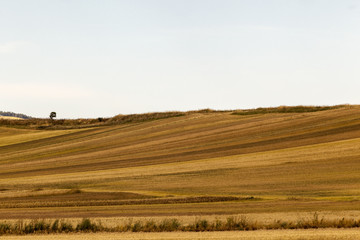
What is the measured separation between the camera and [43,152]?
4994 centimetres

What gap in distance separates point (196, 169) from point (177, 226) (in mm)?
16437

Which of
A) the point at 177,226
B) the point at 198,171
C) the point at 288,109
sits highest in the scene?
the point at 288,109

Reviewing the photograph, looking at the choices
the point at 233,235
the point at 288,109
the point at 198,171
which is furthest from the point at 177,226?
the point at 288,109

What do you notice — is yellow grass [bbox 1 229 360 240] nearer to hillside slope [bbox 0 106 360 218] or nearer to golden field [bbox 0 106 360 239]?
golden field [bbox 0 106 360 239]

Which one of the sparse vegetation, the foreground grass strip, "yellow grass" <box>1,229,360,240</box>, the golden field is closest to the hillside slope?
the golden field

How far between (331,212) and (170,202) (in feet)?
23.8

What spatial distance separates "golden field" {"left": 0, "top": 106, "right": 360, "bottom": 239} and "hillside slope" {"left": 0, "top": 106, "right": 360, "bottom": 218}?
53mm

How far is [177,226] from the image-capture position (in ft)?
50.6

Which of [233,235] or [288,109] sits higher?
[288,109]

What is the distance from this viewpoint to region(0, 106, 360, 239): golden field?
2002cm

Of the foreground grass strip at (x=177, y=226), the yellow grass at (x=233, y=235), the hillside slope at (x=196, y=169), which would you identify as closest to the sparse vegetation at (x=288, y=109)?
the hillside slope at (x=196, y=169)

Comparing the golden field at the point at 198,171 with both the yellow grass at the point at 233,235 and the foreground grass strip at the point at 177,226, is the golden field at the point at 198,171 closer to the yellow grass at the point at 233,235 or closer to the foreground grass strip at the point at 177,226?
the foreground grass strip at the point at 177,226

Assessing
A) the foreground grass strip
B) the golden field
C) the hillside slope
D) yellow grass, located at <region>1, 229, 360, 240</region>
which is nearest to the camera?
yellow grass, located at <region>1, 229, 360, 240</region>

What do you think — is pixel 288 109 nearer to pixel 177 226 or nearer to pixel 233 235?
pixel 177 226
